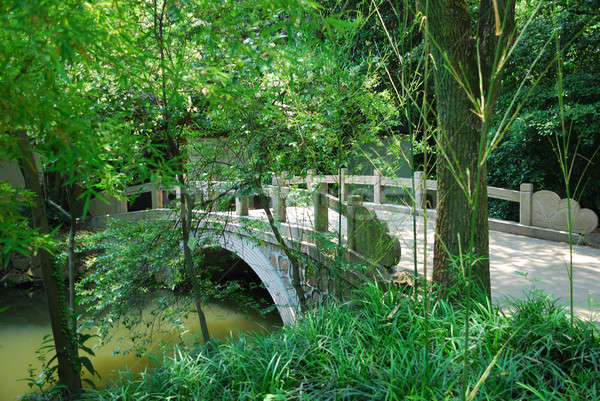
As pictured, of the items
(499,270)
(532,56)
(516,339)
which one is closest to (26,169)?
(516,339)

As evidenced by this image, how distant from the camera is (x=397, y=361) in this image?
2.30 meters

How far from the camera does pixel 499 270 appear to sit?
190 inches

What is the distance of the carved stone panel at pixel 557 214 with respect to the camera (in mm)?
6156

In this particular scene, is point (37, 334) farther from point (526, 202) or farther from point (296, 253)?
point (526, 202)

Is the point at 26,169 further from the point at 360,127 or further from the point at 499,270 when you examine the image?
the point at 499,270

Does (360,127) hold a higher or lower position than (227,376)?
higher

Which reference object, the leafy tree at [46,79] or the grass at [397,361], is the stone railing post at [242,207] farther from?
the leafy tree at [46,79]

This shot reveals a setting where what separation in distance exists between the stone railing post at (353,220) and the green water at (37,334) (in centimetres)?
187

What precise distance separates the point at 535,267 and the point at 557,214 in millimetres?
1832

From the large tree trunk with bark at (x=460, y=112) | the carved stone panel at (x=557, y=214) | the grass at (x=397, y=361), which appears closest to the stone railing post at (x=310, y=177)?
the large tree trunk with bark at (x=460, y=112)

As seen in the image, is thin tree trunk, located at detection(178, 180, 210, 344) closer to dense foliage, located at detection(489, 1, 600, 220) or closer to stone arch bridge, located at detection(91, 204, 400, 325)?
stone arch bridge, located at detection(91, 204, 400, 325)

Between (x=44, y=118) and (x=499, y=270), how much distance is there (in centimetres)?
443

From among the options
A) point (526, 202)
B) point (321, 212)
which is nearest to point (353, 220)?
point (321, 212)

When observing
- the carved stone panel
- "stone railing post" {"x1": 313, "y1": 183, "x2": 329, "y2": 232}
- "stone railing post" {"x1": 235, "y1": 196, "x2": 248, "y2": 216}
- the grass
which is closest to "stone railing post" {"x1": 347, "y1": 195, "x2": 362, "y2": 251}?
"stone railing post" {"x1": 313, "y1": 183, "x2": 329, "y2": 232}
